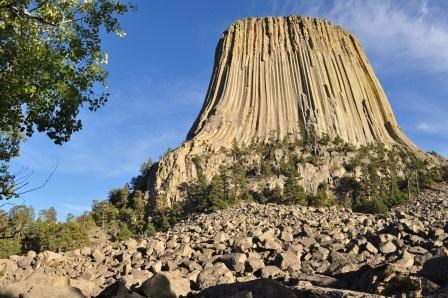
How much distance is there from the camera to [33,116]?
959 cm

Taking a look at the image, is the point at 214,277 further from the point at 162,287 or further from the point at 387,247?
the point at 387,247

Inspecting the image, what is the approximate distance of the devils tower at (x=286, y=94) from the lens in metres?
80.6

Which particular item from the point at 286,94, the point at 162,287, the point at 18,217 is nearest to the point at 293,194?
the point at 286,94

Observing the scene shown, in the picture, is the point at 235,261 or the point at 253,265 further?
the point at 235,261

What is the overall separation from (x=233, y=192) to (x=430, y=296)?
57388 millimetres

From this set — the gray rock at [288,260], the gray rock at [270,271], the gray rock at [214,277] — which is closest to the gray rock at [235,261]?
the gray rock at [270,271]

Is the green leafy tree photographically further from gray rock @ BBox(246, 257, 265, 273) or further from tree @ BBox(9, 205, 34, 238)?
gray rock @ BBox(246, 257, 265, 273)

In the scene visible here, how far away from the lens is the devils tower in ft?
265

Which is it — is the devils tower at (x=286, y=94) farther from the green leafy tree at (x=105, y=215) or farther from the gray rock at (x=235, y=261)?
the gray rock at (x=235, y=261)

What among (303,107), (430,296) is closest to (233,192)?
(303,107)

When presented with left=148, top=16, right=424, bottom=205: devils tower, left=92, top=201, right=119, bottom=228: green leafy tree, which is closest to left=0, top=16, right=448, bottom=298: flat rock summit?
left=148, top=16, right=424, bottom=205: devils tower

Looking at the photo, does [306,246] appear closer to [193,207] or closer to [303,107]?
[193,207]

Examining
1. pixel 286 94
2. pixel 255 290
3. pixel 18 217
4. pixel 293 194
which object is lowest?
pixel 255 290

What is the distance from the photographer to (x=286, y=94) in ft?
291
